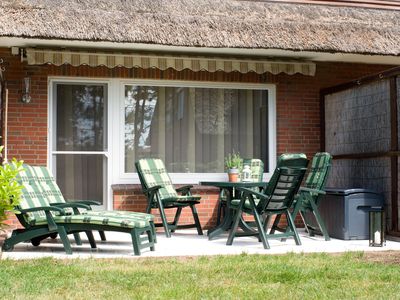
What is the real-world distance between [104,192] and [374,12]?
201 inches

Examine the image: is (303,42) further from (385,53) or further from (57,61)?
(57,61)

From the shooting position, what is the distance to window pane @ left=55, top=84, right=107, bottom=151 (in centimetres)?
1035

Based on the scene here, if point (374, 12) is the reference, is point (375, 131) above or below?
below

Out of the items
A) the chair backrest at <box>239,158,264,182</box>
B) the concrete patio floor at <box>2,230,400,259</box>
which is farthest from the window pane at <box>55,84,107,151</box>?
the chair backrest at <box>239,158,264,182</box>

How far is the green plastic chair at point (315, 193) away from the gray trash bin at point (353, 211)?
226 mm

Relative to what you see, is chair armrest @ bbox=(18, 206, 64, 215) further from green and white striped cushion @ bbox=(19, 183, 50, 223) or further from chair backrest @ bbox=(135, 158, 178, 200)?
chair backrest @ bbox=(135, 158, 178, 200)

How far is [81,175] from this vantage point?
1035cm

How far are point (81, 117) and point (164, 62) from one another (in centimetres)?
149

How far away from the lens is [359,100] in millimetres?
9781

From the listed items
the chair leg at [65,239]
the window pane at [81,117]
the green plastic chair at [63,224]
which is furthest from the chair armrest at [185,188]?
the chair leg at [65,239]

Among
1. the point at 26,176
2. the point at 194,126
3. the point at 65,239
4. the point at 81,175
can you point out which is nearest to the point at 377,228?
the point at 65,239

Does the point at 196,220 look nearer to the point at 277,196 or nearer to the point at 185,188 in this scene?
the point at 185,188

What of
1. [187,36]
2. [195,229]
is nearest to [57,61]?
[187,36]

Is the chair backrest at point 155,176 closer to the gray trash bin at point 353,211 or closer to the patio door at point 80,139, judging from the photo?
the patio door at point 80,139
